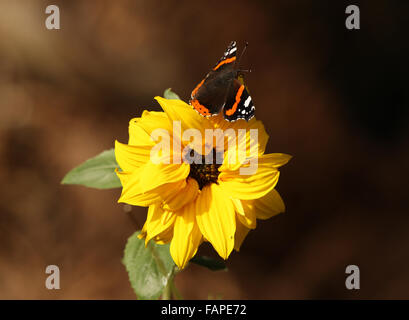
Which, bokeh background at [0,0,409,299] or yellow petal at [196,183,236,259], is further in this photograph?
bokeh background at [0,0,409,299]

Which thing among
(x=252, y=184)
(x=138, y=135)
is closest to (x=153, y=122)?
(x=138, y=135)

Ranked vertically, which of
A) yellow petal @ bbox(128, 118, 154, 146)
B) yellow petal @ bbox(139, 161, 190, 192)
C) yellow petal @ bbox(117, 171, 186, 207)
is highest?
yellow petal @ bbox(128, 118, 154, 146)

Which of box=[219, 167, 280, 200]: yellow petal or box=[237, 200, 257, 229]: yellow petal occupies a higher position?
box=[219, 167, 280, 200]: yellow petal

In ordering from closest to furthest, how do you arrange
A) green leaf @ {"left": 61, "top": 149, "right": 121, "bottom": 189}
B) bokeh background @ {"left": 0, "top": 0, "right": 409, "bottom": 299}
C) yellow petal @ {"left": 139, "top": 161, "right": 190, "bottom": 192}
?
yellow petal @ {"left": 139, "top": 161, "right": 190, "bottom": 192}
green leaf @ {"left": 61, "top": 149, "right": 121, "bottom": 189}
bokeh background @ {"left": 0, "top": 0, "right": 409, "bottom": 299}

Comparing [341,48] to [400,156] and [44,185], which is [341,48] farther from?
[44,185]

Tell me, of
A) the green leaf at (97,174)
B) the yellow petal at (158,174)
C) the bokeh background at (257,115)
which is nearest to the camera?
the yellow petal at (158,174)

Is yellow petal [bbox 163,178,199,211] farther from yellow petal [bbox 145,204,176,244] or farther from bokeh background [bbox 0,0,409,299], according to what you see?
bokeh background [bbox 0,0,409,299]

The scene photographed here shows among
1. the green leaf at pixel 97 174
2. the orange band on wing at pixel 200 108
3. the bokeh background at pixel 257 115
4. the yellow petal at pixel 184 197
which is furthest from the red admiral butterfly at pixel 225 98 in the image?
the bokeh background at pixel 257 115

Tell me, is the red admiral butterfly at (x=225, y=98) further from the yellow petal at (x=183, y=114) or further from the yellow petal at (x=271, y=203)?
the yellow petal at (x=271, y=203)

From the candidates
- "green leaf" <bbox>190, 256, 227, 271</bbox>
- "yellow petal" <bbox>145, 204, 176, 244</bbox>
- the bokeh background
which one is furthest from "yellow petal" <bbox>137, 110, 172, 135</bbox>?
the bokeh background
